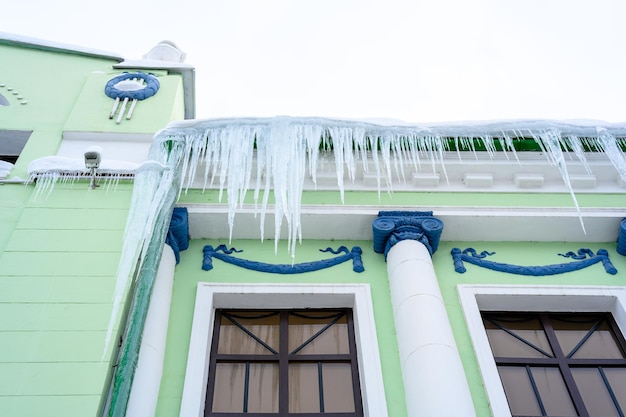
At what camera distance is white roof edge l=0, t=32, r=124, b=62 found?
766 cm

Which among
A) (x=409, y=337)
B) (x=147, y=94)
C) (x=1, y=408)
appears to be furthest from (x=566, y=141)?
(x=1, y=408)

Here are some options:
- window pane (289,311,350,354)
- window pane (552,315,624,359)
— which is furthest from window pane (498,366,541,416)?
window pane (289,311,350,354)

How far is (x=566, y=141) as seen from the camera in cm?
636

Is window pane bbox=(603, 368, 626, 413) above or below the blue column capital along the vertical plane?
below

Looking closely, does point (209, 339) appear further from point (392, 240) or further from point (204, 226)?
point (392, 240)

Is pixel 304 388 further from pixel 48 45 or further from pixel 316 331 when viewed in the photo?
pixel 48 45

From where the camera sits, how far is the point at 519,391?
4.96 metres

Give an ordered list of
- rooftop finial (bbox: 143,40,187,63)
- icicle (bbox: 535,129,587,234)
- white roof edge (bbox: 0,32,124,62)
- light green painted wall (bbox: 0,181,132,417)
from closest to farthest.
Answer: light green painted wall (bbox: 0,181,132,417) < icicle (bbox: 535,129,587,234) < white roof edge (bbox: 0,32,124,62) < rooftop finial (bbox: 143,40,187,63)

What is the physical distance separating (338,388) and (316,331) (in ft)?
2.01

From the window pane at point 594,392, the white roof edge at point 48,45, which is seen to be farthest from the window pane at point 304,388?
the white roof edge at point 48,45

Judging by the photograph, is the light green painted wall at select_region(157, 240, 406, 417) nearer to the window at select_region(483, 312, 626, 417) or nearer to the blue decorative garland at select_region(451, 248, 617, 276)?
the blue decorative garland at select_region(451, 248, 617, 276)

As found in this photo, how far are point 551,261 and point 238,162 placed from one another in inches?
117

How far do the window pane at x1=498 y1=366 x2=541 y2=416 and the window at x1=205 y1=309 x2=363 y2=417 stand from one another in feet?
3.72

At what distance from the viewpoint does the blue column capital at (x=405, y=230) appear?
574cm
